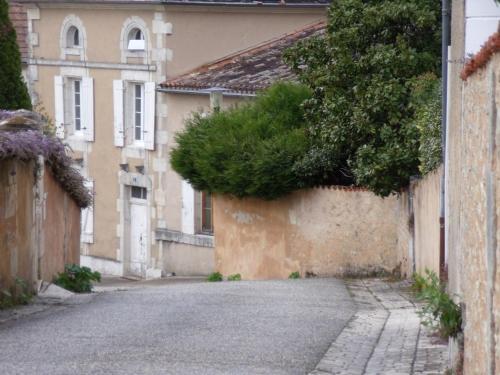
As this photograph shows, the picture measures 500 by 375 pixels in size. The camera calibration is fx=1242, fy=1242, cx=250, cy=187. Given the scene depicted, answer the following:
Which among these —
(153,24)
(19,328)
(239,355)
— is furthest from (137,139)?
(239,355)

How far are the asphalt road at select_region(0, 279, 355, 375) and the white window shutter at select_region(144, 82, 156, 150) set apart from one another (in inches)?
595

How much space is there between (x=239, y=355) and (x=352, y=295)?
A: 7.08m

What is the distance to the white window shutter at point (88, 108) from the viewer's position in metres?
33.7

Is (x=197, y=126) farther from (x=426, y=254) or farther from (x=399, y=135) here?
(x=426, y=254)

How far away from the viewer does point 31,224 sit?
53.7 ft

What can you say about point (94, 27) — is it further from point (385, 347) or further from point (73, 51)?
point (385, 347)

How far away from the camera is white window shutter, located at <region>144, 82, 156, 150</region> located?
104ft

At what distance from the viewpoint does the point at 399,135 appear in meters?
20.6

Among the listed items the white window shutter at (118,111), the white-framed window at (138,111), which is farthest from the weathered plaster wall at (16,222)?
the white window shutter at (118,111)

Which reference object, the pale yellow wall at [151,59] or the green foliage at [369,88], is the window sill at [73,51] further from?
the green foliage at [369,88]

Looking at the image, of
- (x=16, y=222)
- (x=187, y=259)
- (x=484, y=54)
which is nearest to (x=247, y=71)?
(x=187, y=259)

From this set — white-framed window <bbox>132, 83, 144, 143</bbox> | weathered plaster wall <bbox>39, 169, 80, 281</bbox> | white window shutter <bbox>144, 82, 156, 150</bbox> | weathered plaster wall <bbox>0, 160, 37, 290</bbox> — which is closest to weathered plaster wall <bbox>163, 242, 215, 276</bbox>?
white window shutter <bbox>144, 82, 156, 150</bbox>

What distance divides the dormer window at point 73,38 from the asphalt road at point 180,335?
18.2 metres

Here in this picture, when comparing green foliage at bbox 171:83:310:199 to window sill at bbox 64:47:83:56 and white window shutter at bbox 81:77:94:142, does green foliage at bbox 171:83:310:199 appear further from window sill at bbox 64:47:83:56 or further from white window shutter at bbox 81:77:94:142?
window sill at bbox 64:47:83:56
